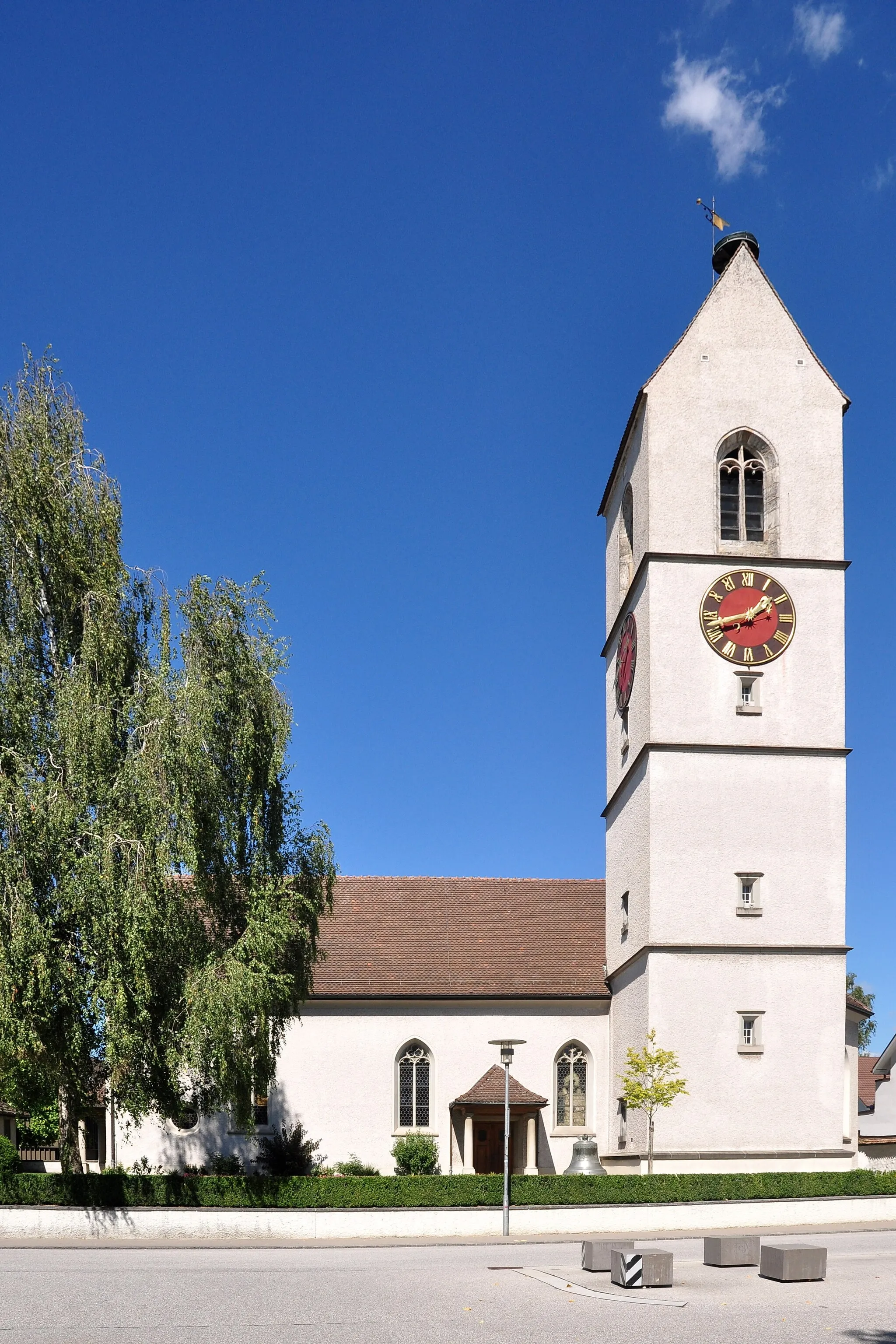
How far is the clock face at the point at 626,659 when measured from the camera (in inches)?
1437

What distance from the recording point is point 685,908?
1325 inches

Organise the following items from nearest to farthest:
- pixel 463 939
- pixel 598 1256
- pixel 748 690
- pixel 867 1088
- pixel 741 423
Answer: pixel 598 1256 < pixel 748 690 < pixel 741 423 < pixel 463 939 < pixel 867 1088

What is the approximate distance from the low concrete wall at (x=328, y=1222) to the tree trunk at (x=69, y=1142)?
1.20 m

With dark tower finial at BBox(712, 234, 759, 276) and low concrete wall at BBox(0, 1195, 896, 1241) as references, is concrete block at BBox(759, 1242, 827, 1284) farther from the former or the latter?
dark tower finial at BBox(712, 234, 759, 276)

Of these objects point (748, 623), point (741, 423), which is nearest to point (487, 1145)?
point (748, 623)

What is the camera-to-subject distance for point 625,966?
36.6 metres

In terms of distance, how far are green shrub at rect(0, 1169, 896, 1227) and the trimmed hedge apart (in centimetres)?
1

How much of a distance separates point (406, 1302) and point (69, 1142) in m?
12.9

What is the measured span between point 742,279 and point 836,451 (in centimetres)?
553

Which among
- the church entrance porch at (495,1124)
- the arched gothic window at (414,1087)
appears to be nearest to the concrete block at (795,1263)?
the church entrance porch at (495,1124)

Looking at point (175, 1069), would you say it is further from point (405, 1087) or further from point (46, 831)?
point (405, 1087)

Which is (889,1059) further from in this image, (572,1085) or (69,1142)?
(69,1142)

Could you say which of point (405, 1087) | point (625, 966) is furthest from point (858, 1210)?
point (405, 1087)

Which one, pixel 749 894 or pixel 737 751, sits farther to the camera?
pixel 737 751
